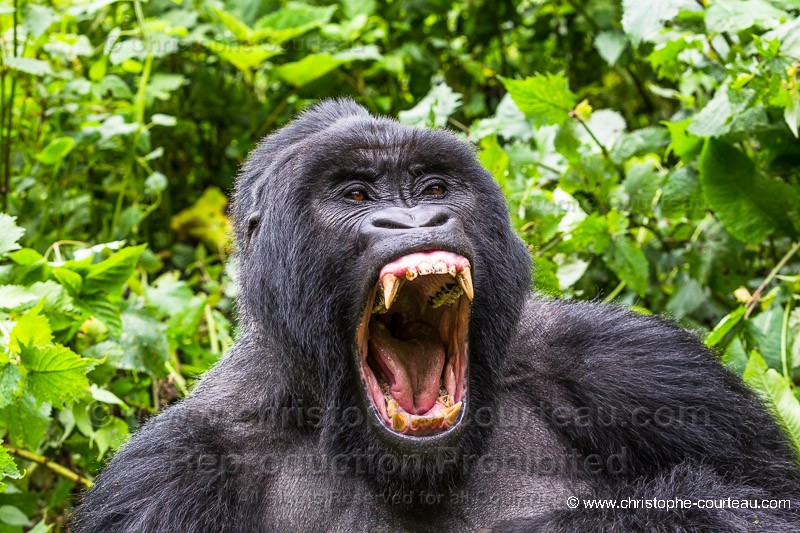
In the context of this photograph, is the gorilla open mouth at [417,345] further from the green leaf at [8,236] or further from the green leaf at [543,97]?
the green leaf at [543,97]

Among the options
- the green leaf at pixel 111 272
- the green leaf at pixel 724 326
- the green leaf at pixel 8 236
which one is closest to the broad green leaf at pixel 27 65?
the green leaf at pixel 111 272

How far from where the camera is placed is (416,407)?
3105 millimetres

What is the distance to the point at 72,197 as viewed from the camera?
19.3 ft

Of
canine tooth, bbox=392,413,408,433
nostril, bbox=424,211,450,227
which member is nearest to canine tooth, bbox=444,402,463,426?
canine tooth, bbox=392,413,408,433

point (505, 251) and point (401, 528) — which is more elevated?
point (505, 251)

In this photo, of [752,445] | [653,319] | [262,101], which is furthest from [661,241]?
[262,101]

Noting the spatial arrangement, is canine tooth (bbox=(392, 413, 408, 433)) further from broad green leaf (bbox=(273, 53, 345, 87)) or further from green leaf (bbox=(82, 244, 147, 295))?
broad green leaf (bbox=(273, 53, 345, 87))

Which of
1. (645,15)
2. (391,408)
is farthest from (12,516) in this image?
(645,15)

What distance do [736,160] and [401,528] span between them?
2.25 metres

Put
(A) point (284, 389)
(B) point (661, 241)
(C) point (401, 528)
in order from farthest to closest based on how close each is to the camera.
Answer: (B) point (661, 241)
(A) point (284, 389)
(C) point (401, 528)

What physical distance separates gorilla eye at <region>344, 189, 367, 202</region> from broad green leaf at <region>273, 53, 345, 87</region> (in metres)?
3.24

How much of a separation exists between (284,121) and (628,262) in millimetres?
2974

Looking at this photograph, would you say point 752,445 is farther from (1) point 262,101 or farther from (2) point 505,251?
(1) point 262,101

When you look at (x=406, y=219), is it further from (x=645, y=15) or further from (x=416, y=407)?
(x=645, y=15)
